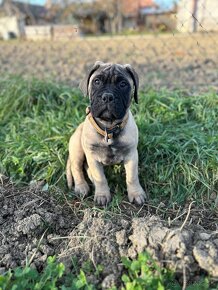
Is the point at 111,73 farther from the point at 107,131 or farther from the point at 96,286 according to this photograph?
the point at 96,286

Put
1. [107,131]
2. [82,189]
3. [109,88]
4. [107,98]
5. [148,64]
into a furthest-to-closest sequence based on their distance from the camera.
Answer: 1. [148,64]
2. [82,189]
3. [107,131]
4. [109,88]
5. [107,98]

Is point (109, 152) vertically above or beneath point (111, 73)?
beneath

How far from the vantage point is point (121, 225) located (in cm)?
241

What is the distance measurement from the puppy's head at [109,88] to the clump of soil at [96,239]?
79 cm

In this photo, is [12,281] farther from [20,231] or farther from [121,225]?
[121,225]

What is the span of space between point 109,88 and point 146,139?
3.20ft

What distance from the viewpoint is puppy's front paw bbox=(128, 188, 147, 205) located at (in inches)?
112

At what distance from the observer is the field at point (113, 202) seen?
199cm

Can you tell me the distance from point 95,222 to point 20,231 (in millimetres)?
563

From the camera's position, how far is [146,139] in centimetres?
336

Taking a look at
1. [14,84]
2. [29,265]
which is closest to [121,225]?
[29,265]

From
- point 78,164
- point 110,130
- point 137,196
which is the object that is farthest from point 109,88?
point 137,196

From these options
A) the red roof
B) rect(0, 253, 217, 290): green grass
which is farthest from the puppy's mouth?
the red roof

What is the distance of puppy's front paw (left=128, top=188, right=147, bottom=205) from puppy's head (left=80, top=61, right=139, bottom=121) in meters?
0.70
